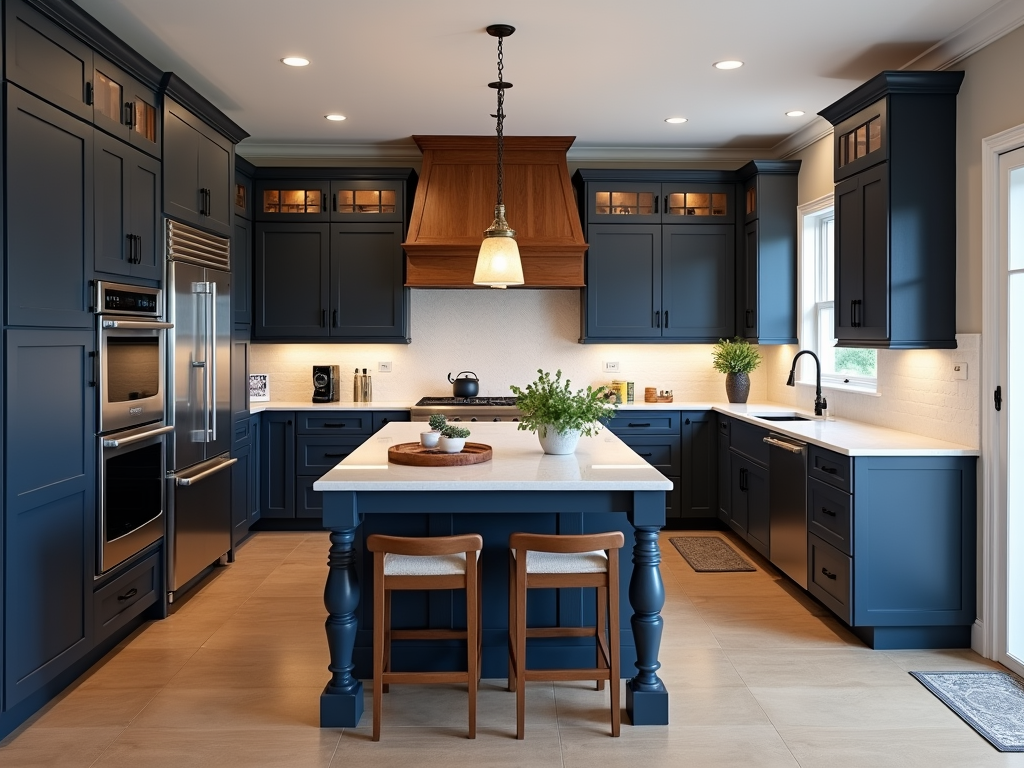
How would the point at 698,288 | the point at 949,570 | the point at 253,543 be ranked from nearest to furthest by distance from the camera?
the point at 949,570
the point at 253,543
the point at 698,288

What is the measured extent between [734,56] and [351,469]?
2880 millimetres

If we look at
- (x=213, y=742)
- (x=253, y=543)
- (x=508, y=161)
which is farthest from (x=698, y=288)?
(x=213, y=742)

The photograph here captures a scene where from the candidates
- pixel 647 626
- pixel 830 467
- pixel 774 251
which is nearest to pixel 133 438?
pixel 647 626

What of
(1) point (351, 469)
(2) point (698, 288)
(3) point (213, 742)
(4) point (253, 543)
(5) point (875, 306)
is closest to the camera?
(3) point (213, 742)

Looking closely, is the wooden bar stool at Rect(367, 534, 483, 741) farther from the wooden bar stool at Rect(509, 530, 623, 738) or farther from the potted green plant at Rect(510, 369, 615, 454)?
the potted green plant at Rect(510, 369, 615, 454)

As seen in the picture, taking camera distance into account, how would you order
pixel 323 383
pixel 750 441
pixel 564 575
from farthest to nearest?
pixel 323 383, pixel 750 441, pixel 564 575

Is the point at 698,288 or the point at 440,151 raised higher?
the point at 440,151

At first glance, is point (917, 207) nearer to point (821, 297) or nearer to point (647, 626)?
point (821, 297)

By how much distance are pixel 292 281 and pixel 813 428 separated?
147 inches

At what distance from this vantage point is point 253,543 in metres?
5.86

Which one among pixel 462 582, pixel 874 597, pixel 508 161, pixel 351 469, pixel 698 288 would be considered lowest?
pixel 874 597

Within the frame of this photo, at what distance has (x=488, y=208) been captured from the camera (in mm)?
5914

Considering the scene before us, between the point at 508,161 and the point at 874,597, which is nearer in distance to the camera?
the point at 874,597

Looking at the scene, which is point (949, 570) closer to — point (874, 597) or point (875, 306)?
point (874, 597)
